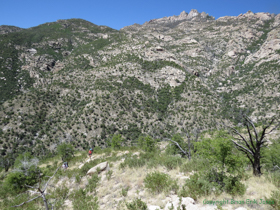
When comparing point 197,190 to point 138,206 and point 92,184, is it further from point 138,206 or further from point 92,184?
point 92,184

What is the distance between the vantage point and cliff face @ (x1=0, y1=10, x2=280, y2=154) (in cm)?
5597

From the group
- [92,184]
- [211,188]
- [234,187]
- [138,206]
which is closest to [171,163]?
[211,188]

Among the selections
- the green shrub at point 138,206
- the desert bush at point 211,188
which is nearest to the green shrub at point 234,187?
the desert bush at point 211,188

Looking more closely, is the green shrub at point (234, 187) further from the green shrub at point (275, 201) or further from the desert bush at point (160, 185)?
the desert bush at point (160, 185)

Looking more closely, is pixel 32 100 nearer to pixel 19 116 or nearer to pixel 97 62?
pixel 19 116

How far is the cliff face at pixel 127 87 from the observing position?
5597 cm

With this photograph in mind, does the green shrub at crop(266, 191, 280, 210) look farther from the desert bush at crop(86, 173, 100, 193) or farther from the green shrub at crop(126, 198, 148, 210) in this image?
the desert bush at crop(86, 173, 100, 193)

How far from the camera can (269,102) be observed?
2613 inches

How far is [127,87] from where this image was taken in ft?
253

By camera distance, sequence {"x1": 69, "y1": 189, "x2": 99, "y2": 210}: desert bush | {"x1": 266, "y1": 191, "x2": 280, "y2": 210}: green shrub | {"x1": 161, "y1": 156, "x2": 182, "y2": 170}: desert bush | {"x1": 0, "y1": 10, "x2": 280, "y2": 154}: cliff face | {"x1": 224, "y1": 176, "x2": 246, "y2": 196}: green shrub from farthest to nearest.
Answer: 1. {"x1": 0, "y1": 10, "x2": 280, "y2": 154}: cliff face
2. {"x1": 161, "y1": 156, "x2": 182, "y2": 170}: desert bush
3. {"x1": 69, "y1": 189, "x2": 99, "y2": 210}: desert bush
4. {"x1": 224, "y1": 176, "x2": 246, "y2": 196}: green shrub
5. {"x1": 266, "y1": 191, "x2": 280, "y2": 210}: green shrub

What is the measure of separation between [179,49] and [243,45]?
60.0 m

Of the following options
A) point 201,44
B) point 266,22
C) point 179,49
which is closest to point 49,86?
point 179,49

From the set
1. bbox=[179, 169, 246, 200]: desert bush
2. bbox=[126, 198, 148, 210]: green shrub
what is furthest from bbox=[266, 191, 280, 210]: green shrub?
bbox=[126, 198, 148, 210]: green shrub

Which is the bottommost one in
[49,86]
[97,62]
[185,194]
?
[185,194]
